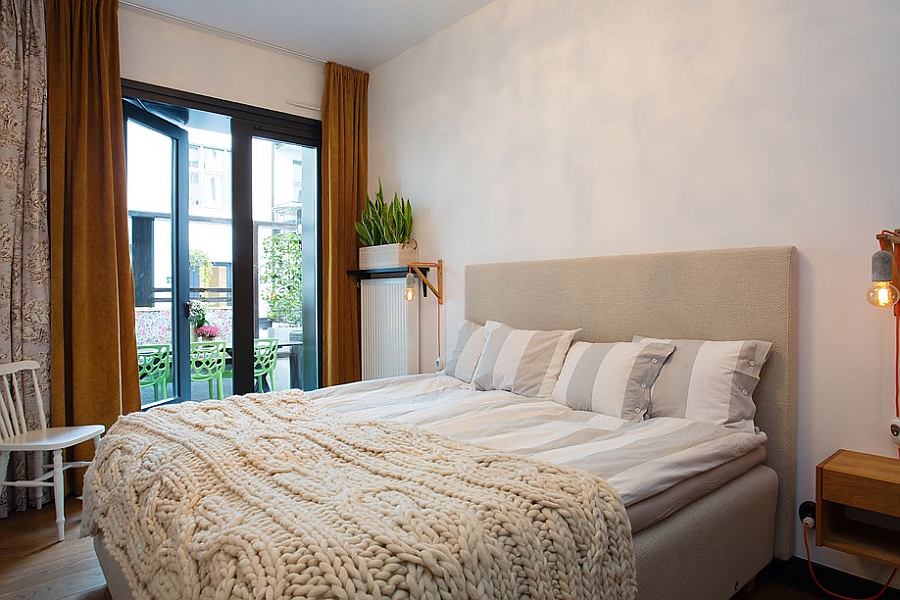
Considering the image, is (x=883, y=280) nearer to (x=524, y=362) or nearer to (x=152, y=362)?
(x=524, y=362)

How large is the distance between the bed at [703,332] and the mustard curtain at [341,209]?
4.70 feet

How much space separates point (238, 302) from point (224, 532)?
2824mm

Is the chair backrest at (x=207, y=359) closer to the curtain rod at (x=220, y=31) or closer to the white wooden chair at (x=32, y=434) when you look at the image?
the white wooden chair at (x=32, y=434)

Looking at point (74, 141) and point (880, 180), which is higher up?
point (74, 141)

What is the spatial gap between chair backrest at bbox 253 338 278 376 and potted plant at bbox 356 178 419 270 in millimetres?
891

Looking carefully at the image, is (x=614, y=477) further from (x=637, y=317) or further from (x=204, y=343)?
(x=204, y=343)

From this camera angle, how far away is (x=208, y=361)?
3832 millimetres

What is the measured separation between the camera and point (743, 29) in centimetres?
218

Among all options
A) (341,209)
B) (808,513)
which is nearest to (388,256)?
(341,209)

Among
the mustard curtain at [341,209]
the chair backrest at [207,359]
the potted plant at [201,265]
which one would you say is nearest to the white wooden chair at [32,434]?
the chair backrest at [207,359]

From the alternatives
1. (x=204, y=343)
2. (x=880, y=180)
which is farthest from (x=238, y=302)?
(x=880, y=180)

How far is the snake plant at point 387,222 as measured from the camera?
12.2 feet

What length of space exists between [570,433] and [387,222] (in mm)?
2250

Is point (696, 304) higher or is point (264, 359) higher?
point (696, 304)
